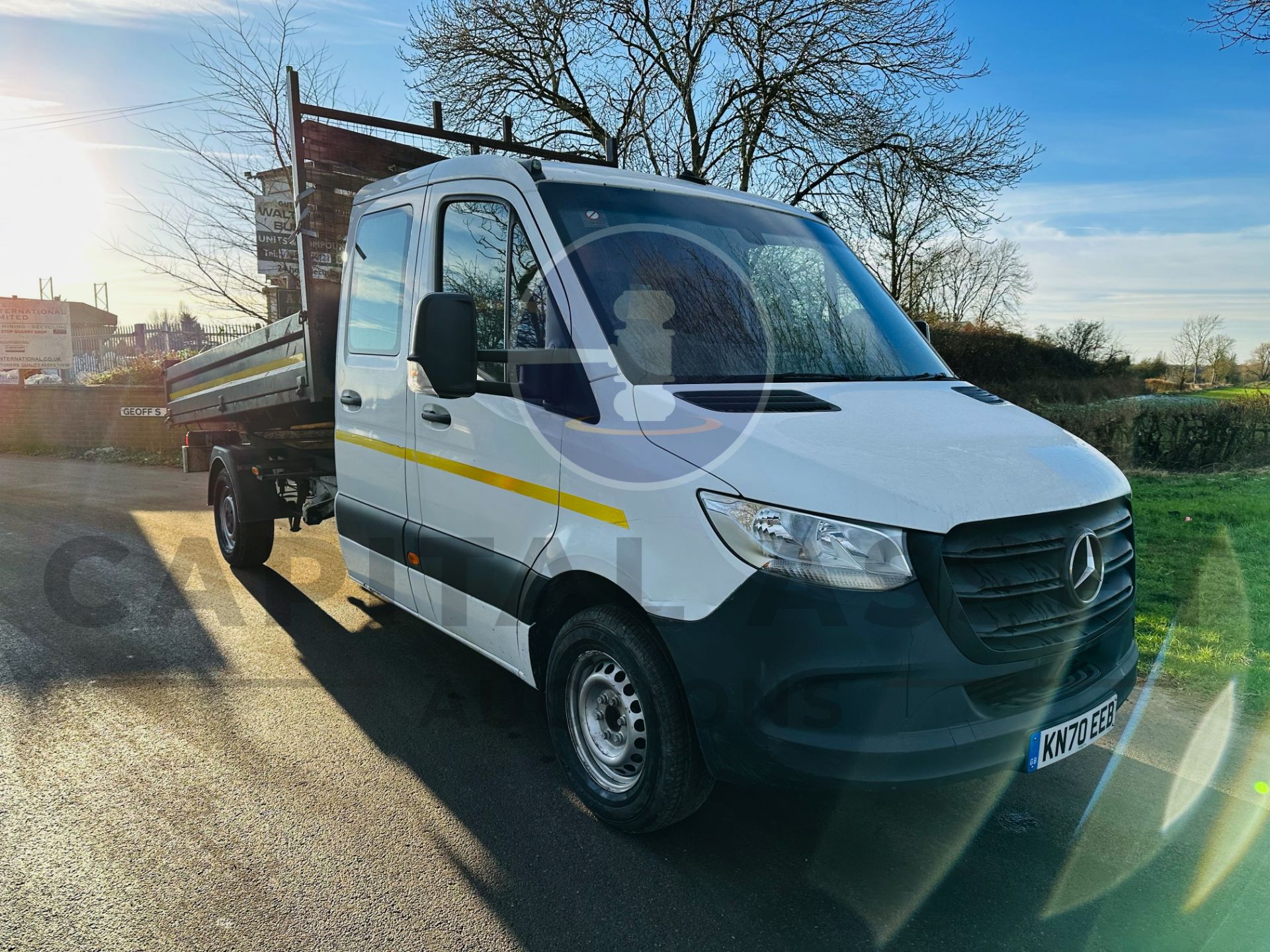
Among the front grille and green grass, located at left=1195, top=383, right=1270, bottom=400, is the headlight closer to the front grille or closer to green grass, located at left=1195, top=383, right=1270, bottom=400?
the front grille

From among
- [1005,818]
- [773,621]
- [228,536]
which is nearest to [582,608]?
[773,621]

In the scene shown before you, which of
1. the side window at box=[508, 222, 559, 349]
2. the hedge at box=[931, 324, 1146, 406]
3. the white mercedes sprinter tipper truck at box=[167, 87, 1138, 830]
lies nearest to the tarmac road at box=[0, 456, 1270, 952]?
the white mercedes sprinter tipper truck at box=[167, 87, 1138, 830]

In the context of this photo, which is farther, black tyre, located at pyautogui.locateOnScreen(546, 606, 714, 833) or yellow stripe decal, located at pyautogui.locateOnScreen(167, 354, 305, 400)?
yellow stripe decal, located at pyautogui.locateOnScreen(167, 354, 305, 400)

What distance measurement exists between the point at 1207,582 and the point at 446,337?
6385mm

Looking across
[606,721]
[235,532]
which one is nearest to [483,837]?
[606,721]

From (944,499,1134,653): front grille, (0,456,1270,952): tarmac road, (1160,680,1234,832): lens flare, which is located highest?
(944,499,1134,653): front grille

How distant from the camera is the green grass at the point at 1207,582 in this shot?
490 centimetres

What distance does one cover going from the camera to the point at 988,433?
3.02m

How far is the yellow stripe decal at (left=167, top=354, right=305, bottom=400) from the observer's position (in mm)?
5574

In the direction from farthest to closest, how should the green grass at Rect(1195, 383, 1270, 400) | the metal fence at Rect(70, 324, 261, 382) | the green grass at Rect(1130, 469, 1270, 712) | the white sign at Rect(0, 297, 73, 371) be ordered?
the white sign at Rect(0, 297, 73, 371) → the metal fence at Rect(70, 324, 261, 382) → the green grass at Rect(1195, 383, 1270, 400) → the green grass at Rect(1130, 469, 1270, 712)

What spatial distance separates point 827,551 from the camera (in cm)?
250

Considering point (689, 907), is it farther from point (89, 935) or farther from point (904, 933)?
point (89, 935)

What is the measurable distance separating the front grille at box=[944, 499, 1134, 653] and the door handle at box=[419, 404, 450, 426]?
2257 millimetres

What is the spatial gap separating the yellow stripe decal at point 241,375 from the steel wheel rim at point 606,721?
3196 millimetres
